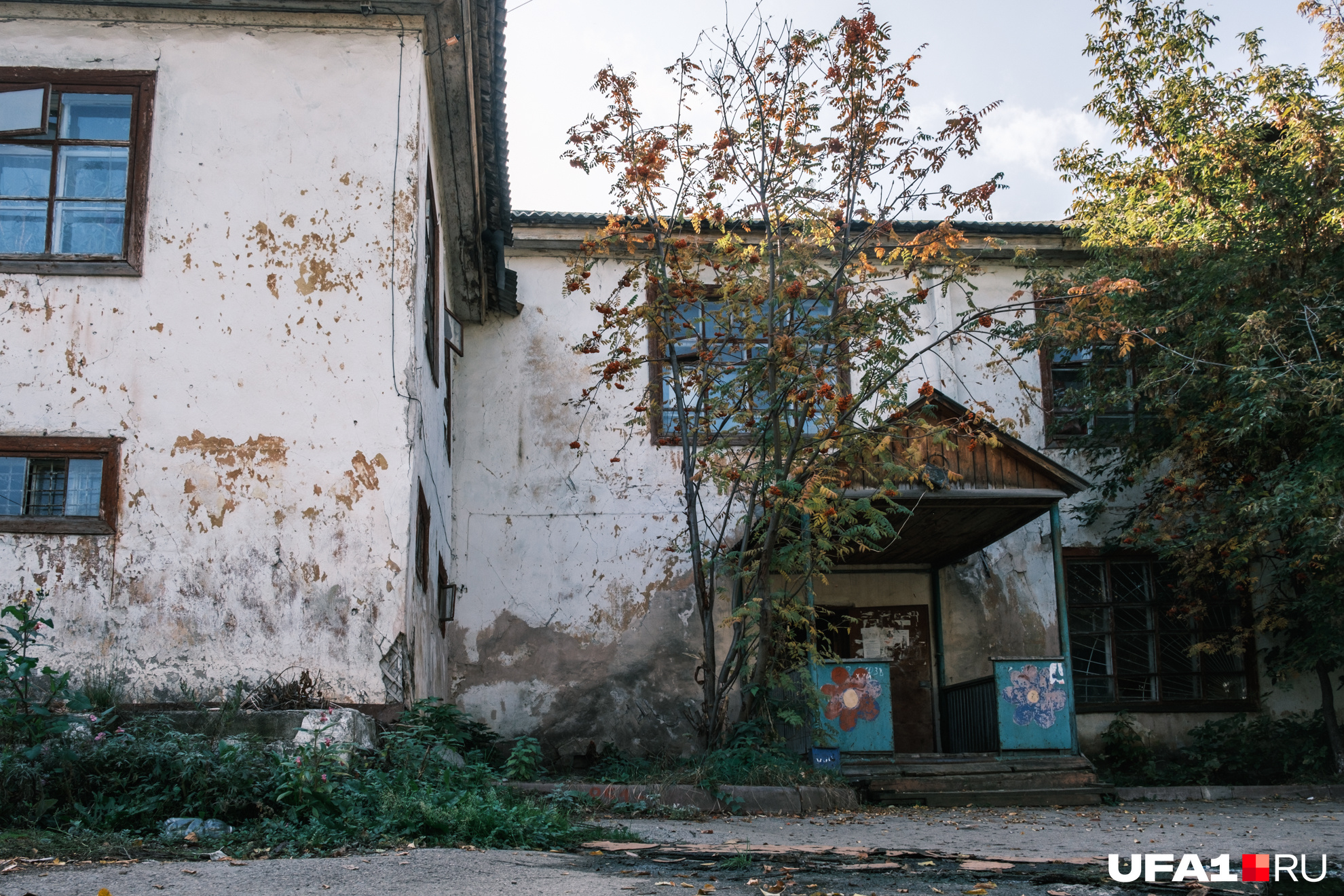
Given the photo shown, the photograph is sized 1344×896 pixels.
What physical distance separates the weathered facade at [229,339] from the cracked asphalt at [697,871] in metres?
2.52

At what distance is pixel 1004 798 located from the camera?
9.27 metres

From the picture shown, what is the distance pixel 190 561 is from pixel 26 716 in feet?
5.19

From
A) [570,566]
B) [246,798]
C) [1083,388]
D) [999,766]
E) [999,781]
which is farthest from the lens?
[1083,388]

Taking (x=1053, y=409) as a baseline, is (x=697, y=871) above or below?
below

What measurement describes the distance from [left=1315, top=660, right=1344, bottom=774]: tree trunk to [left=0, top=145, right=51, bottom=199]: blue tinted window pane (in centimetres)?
1213

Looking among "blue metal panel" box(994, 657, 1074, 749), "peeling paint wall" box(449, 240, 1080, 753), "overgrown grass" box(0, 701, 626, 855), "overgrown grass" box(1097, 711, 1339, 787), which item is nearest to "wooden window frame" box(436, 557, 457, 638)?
"peeling paint wall" box(449, 240, 1080, 753)

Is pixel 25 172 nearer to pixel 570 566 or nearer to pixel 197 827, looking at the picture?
pixel 197 827

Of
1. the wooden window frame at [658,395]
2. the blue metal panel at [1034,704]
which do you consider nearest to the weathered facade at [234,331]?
the blue metal panel at [1034,704]

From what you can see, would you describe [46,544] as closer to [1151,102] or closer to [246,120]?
[246,120]

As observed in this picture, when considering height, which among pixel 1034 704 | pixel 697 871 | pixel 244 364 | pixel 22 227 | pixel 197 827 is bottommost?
pixel 697 871

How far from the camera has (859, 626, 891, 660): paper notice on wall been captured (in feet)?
39.0

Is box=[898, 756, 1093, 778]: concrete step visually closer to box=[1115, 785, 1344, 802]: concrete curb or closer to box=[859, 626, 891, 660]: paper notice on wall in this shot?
box=[1115, 785, 1344, 802]: concrete curb

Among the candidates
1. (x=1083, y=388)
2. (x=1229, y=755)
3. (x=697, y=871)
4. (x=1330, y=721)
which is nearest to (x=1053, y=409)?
(x=1083, y=388)

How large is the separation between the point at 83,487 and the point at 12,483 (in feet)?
1.44
